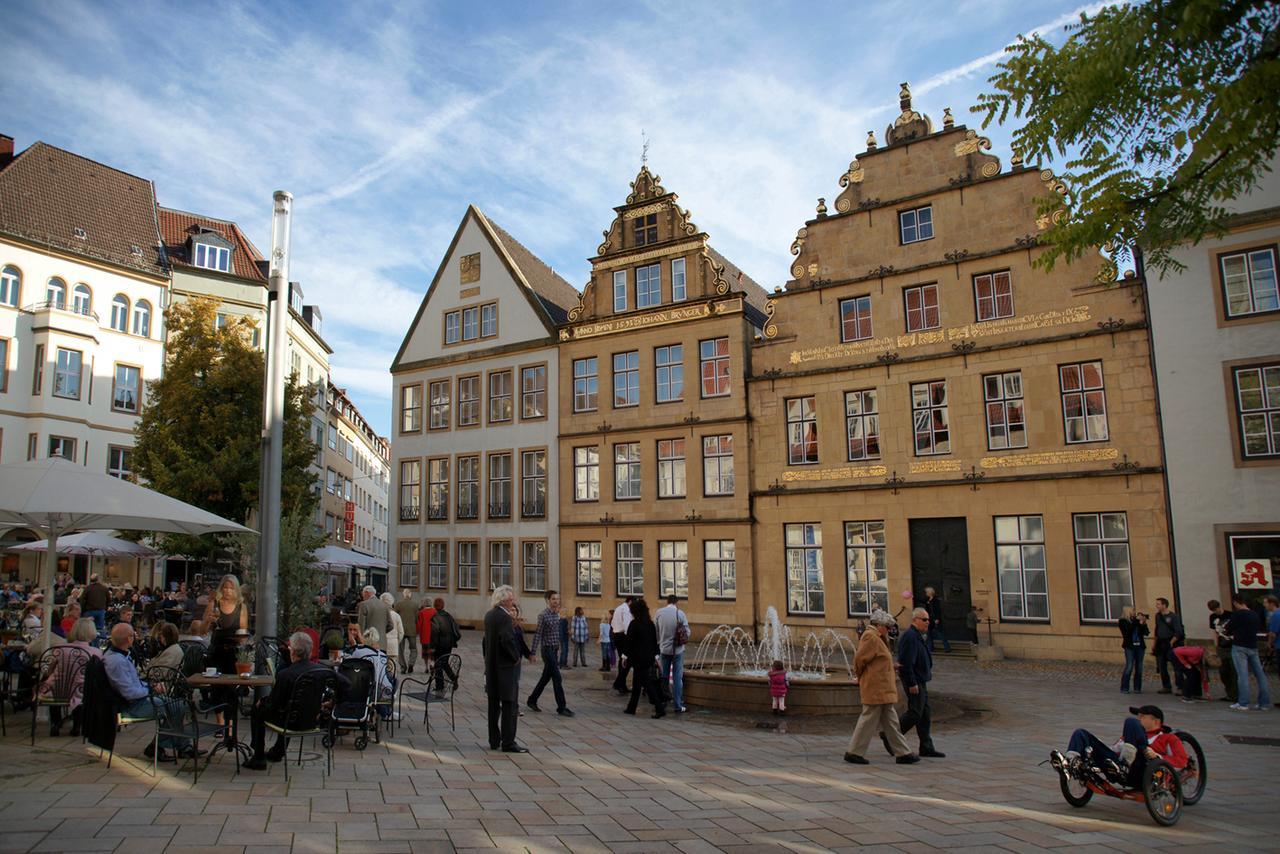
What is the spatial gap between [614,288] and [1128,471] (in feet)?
54.7

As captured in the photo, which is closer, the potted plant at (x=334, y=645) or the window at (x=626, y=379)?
the potted plant at (x=334, y=645)

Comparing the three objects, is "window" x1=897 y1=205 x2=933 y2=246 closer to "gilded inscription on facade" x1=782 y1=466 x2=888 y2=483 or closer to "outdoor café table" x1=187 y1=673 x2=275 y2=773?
"gilded inscription on facade" x1=782 y1=466 x2=888 y2=483

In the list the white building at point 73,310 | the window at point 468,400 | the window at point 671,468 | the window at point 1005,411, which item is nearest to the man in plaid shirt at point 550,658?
the window at point 1005,411

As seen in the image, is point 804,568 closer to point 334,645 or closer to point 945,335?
point 945,335

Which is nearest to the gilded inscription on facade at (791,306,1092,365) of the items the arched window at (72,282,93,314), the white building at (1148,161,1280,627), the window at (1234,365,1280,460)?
the white building at (1148,161,1280,627)

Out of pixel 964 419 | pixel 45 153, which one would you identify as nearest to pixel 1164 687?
pixel 964 419

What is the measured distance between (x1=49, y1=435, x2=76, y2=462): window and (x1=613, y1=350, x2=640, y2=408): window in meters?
21.2

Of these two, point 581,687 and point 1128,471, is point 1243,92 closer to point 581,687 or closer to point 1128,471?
point 581,687

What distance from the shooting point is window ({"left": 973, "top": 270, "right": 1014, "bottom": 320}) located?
2295cm

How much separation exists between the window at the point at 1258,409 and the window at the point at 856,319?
8.97m

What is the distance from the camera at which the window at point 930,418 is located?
23469 millimetres

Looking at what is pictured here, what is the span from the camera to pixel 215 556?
1022 inches

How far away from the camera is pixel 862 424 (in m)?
24.8

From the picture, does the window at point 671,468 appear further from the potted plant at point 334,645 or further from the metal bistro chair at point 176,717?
the metal bistro chair at point 176,717
